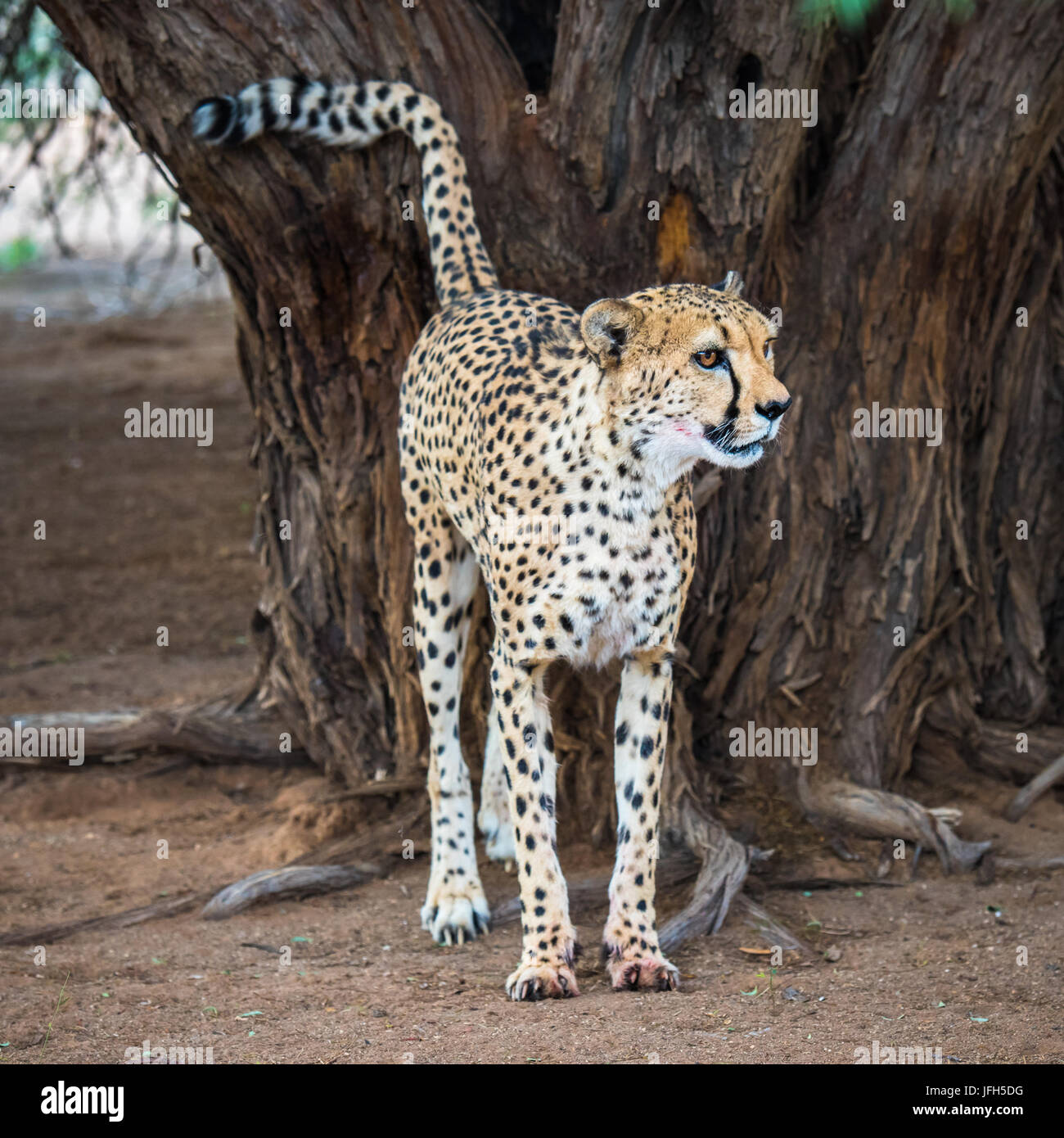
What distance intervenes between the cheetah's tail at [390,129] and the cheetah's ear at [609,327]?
98 cm

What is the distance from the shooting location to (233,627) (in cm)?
745

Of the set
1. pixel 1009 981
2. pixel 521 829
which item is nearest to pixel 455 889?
pixel 521 829

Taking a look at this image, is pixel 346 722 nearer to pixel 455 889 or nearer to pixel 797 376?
pixel 455 889

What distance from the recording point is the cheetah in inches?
139

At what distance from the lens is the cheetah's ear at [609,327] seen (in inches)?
138

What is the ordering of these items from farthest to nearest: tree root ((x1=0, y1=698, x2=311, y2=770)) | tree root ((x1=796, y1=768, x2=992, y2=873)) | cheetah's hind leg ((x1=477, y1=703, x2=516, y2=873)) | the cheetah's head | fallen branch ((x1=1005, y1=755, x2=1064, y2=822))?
tree root ((x1=0, y1=698, x2=311, y2=770)) → fallen branch ((x1=1005, y1=755, x2=1064, y2=822)) → cheetah's hind leg ((x1=477, y1=703, x2=516, y2=873)) → tree root ((x1=796, y1=768, x2=992, y2=873)) → the cheetah's head

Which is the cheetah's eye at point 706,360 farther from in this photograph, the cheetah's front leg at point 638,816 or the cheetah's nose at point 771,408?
the cheetah's front leg at point 638,816

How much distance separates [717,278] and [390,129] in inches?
45.1

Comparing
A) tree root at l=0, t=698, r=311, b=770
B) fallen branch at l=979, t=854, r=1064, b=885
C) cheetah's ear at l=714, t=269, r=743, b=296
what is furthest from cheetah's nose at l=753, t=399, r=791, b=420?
tree root at l=0, t=698, r=311, b=770

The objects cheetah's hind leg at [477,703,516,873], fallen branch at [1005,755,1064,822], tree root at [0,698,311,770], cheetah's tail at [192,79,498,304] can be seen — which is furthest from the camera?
tree root at [0,698,311,770]

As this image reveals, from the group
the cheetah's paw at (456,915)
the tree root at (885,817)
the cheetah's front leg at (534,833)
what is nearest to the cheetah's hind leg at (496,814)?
the cheetah's paw at (456,915)

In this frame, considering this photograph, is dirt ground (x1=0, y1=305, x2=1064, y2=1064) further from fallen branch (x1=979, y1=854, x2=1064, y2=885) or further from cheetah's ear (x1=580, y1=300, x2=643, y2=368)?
cheetah's ear (x1=580, y1=300, x2=643, y2=368)

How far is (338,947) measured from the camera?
4.20m

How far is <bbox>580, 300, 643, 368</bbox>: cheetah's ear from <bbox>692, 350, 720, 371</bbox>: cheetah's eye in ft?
0.59
